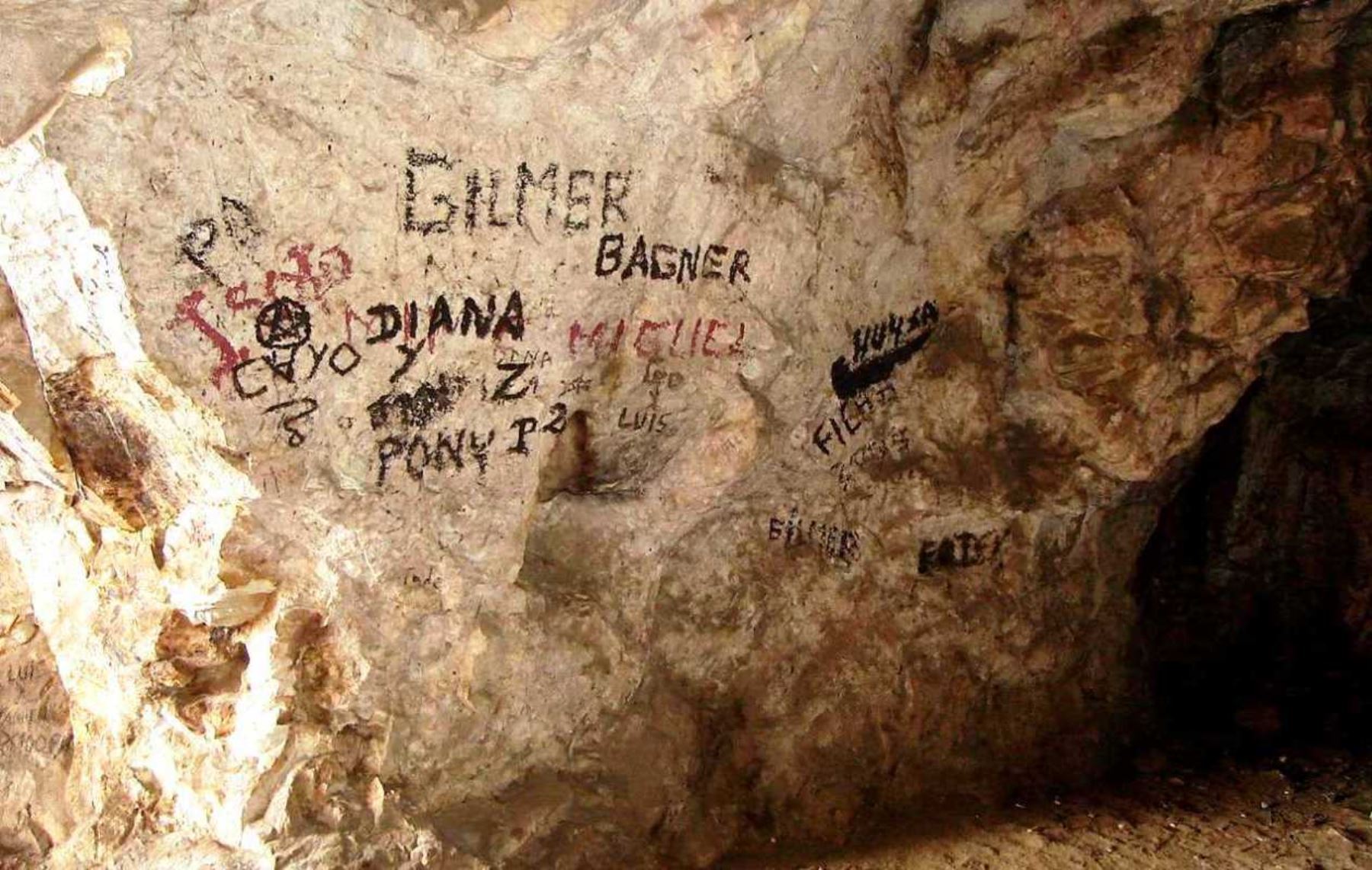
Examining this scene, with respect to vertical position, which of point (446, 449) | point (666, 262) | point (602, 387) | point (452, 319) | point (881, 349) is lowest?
point (446, 449)

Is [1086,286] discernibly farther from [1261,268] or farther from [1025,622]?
[1025,622]

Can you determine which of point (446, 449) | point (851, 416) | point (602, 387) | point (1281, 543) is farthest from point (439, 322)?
point (1281, 543)

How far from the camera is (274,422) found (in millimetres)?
2748

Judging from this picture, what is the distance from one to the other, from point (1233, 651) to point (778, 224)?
11.5 ft

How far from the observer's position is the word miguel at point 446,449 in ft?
9.67

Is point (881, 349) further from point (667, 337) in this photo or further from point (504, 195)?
point (504, 195)

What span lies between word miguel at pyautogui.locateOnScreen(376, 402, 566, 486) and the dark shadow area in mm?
3207

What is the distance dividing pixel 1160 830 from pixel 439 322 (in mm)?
2804

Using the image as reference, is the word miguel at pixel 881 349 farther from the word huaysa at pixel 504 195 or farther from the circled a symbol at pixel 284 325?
the circled a symbol at pixel 284 325

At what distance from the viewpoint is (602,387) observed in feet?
10.8

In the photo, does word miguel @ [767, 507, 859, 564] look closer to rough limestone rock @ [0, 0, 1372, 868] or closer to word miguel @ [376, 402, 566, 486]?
rough limestone rock @ [0, 0, 1372, 868]

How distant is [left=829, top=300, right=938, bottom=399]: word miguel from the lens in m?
3.77

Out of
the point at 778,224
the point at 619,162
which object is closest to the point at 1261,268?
the point at 778,224

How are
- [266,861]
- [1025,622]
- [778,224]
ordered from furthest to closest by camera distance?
[1025,622], [778,224], [266,861]
